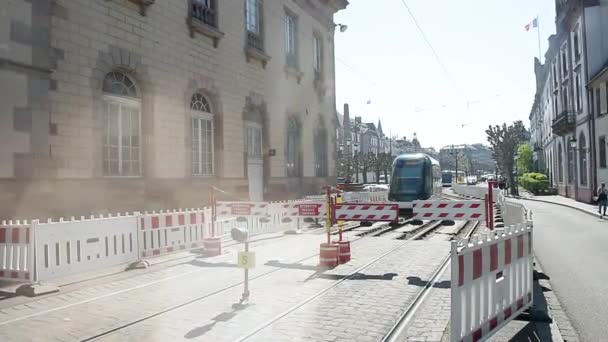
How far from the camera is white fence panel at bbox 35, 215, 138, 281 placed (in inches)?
314

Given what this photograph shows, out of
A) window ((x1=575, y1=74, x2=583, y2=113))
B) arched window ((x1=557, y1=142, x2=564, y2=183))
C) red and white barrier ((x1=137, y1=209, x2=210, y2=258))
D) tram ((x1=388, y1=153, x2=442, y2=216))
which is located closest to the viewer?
red and white barrier ((x1=137, y1=209, x2=210, y2=258))

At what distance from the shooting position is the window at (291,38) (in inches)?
965

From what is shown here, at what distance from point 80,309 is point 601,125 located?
98.0 feet

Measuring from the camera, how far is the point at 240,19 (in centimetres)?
1950

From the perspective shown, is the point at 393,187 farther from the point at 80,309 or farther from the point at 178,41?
the point at 80,309

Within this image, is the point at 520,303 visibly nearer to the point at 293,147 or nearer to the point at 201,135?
the point at 201,135

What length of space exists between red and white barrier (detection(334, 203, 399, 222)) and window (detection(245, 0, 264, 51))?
40.7 feet

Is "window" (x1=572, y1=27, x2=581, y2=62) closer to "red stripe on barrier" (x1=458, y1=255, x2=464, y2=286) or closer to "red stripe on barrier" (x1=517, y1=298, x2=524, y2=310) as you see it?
"red stripe on barrier" (x1=517, y1=298, x2=524, y2=310)

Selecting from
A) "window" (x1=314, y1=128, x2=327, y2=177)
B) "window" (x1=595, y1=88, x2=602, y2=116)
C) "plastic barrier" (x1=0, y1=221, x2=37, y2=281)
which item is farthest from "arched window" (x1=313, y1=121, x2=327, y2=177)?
"plastic barrier" (x1=0, y1=221, x2=37, y2=281)

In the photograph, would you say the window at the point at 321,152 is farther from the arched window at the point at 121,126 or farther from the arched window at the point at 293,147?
the arched window at the point at 121,126

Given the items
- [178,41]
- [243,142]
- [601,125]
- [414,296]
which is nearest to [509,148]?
[601,125]

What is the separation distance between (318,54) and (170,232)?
2033cm

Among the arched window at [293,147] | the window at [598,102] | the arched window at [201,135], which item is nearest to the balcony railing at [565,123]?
the window at [598,102]

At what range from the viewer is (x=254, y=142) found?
826 inches
